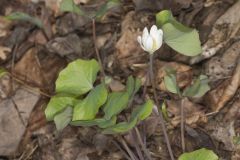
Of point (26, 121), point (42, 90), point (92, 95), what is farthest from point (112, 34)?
point (92, 95)

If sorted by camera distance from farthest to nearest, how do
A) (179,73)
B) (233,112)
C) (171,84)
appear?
(179,73) < (233,112) < (171,84)

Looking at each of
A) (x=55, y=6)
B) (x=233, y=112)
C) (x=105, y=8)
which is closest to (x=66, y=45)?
(x=55, y=6)

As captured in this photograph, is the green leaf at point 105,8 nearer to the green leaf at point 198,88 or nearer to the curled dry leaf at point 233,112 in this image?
the green leaf at point 198,88

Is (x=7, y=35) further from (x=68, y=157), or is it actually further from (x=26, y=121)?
(x=68, y=157)

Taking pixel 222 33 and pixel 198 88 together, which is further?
pixel 222 33

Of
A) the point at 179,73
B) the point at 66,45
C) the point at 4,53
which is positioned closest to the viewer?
the point at 179,73

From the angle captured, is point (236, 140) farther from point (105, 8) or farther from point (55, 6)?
point (55, 6)
